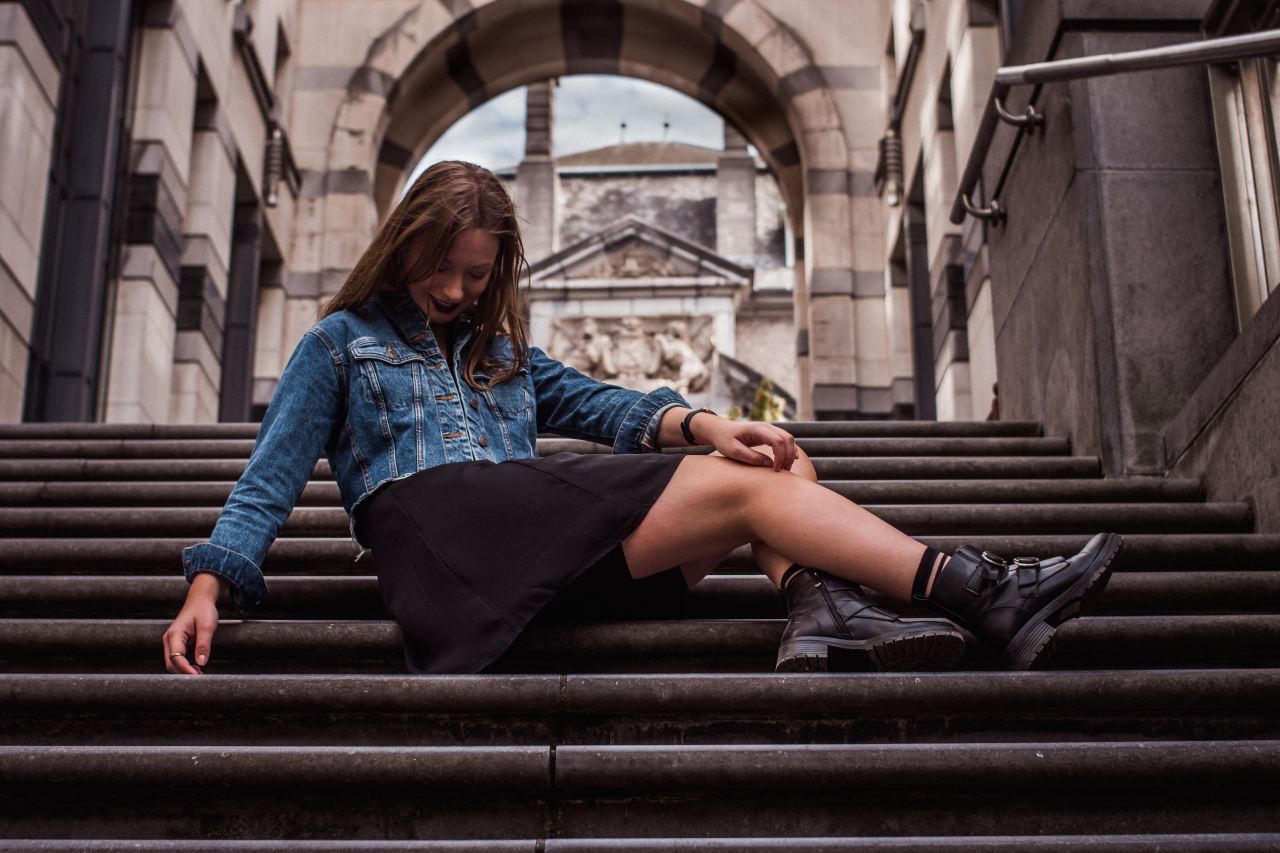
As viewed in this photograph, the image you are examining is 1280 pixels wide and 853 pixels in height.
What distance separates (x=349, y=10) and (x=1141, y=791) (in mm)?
14274

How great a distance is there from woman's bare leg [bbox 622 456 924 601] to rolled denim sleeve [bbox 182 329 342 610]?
32.3 inches

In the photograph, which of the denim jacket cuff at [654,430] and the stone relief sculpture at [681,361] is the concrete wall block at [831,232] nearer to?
the stone relief sculpture at [681,361]

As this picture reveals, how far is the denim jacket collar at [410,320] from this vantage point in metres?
3.74

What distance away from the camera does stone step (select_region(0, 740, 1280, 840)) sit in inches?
112

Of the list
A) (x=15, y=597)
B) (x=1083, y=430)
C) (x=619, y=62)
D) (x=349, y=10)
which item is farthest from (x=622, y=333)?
(x=15, y=597)

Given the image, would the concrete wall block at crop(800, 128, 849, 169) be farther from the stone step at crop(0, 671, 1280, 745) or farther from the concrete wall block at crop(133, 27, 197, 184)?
the stone step at crop(0, 671, 1280, 745)

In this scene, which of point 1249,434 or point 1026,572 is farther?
point 1249,434

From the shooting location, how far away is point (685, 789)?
287 cm

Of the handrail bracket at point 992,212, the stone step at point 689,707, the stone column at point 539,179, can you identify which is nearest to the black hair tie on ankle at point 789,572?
the stone step at point 689,707

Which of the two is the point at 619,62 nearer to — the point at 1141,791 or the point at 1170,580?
the point at 1170,580

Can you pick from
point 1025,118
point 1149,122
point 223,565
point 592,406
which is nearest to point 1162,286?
point 1149,122

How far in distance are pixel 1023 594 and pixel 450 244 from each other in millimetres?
1570

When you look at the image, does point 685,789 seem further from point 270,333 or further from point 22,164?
point 270,333

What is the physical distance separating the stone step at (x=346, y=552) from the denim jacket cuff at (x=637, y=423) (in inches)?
30.0
